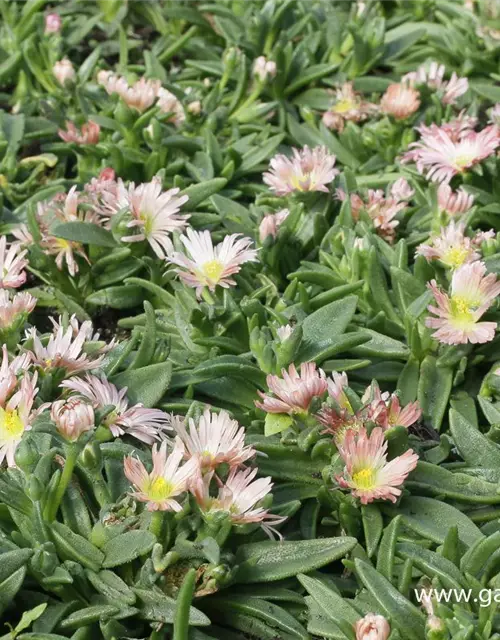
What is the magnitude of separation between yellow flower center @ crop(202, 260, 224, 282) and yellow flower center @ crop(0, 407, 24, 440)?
71cm

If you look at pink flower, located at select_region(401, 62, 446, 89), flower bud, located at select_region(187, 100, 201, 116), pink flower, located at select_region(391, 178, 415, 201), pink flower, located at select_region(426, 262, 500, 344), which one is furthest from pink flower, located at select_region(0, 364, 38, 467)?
pink flower, located at select_region(401, 62, 446, 89)

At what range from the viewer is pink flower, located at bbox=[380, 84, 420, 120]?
10.8 feet

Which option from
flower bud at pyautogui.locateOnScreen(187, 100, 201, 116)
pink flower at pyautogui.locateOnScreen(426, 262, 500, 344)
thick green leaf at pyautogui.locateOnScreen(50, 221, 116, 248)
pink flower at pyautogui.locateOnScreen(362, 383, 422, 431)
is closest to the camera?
pink flower at pyautogui.locateOnScreen(362, 383, 422, 431)

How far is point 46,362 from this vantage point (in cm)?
225

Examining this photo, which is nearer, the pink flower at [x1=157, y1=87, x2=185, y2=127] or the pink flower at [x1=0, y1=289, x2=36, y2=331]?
the pink flower at [x1=0, y1=289, x2=36, y2=331]

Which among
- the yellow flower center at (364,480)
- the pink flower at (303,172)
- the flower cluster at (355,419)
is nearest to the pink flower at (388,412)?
the flower cluster at (355,419)

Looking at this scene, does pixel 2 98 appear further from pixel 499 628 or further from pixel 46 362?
pixel 499 628

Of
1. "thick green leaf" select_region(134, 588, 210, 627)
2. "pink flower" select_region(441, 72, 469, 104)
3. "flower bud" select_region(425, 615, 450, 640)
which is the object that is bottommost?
"thick green leaf" select_region(134, 588, 210, 627)

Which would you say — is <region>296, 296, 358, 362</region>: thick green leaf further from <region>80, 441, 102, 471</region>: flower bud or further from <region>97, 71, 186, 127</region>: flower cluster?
<region>97, 71, 186, 127</region>: flower cluster

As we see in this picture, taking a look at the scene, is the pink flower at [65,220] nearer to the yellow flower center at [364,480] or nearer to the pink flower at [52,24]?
the yellow flower center at [364,480]

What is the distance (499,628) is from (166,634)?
66 cm

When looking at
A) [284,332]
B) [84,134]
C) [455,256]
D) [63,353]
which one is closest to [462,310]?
[455,256]

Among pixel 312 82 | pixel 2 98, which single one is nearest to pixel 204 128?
pixel 312 82

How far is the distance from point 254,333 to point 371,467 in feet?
1.64
